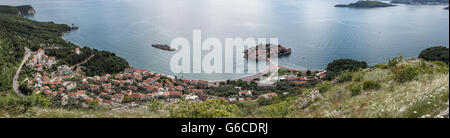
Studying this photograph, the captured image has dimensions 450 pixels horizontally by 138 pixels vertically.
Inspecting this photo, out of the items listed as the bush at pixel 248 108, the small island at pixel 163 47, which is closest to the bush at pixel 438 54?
the bush at pixel 248 108

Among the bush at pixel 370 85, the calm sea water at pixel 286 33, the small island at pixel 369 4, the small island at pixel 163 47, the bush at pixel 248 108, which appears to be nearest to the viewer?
the bush at pixel 370 85

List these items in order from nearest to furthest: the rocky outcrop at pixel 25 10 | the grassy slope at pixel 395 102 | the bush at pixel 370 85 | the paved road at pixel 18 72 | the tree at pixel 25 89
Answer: the grassy slope at pixel 395 102 < the bush at pixel 370 85 < the tree at pixel 25 89 < the paved road at pixel 18 72 < the rocky outcrop at pixel 25 10

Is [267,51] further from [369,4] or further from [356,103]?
[369,4]

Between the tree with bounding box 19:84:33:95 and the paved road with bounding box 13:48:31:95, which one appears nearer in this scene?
the tree with bounding box 19:84:33:95

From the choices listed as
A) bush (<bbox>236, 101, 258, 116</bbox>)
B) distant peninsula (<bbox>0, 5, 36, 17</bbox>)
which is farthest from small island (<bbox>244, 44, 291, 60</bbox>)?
distant peninsula (<bbox>0, 5, 36, 17</bbox>)

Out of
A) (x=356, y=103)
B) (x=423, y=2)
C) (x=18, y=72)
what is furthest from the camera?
(x=423, y=2)

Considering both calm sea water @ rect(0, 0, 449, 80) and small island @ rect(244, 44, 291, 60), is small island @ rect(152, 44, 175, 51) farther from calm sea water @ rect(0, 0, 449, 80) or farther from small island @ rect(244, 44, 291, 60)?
small island @ rect(244, 44, 291, 60)

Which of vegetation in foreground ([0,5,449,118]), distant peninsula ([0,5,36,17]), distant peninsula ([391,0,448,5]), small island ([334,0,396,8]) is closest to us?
vegetation in foreground ([0,5,449,118])

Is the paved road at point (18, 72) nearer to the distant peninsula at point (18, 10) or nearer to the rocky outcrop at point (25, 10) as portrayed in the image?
the distant peninsula at point (18, 10)

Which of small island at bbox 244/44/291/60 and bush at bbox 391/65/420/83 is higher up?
bush at bbox 391/65/420/83

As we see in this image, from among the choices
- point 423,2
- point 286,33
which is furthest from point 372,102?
point 423,2

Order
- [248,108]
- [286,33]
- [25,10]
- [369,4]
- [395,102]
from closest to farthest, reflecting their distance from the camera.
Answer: [395,102] < [248,108] < [286,33] < [25,10] < [369,4]

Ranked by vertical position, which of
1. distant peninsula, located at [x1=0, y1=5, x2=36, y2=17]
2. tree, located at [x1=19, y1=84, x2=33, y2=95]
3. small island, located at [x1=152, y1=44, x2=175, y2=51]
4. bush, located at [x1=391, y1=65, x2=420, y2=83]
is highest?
distant peninsula, located at [x1=0, y1=5, x2=36, y2=17]

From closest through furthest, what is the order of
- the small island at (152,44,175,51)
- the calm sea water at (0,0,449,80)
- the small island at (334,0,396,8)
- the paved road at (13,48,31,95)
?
the paved road at (13,48,31,95) < the calm sea water at (0,0,449,80) < the small island at (152,44,175,51) < the small island at (334,0,396,8)
